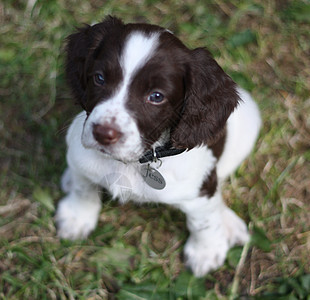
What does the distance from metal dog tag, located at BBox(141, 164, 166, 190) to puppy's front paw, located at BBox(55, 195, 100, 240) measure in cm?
98

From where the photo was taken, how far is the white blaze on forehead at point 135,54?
9.32ft

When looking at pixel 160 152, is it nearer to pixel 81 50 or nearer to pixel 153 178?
pixel 153 178

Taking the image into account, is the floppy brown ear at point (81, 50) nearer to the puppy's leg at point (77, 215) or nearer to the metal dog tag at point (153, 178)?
the metal dog tag at point (153, 178)

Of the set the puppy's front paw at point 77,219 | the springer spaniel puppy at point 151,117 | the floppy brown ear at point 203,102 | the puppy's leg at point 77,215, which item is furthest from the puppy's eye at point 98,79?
the puppy's front paw at point 77,219

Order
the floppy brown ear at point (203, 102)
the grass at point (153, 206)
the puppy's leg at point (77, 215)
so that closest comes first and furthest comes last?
the floppy brown ear at point (203, 102) < the grass at point (153, 206) < the puppy's leg at point (77, 215)

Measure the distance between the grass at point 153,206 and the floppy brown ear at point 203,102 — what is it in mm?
1426

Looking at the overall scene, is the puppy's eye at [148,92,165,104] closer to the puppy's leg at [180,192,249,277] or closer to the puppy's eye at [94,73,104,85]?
the puppy's eye at [94,73,104,85]

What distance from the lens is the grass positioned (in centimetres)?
410

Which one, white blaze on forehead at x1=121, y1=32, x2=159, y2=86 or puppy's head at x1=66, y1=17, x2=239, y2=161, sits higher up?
white blaze on forehead at x1=121, y1=32, x2=159, y2=86

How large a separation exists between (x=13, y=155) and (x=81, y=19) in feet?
5.34

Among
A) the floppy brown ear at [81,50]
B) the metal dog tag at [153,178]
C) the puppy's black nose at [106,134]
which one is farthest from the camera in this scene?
the metal dog tag at [153,178]

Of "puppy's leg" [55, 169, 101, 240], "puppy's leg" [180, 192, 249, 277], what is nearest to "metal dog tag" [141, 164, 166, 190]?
"puppy's leg" [180, 192, 249, 277]

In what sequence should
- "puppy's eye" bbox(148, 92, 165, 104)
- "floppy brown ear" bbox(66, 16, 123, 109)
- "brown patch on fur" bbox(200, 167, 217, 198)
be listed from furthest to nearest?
"brown patch on fur" bbox(200, 167, 217, 198), "floppy brown ear" bbox(66, 16, 123, 109), "puppy's eye" bbox(148, 92, 165, 104)

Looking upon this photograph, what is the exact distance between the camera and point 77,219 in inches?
167
